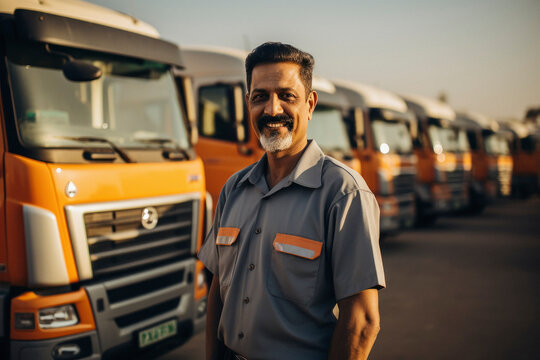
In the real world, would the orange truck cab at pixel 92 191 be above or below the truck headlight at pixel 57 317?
above

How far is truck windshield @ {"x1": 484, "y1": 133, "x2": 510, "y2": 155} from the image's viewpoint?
56.4ft

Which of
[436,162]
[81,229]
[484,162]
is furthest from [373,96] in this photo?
[484,162]

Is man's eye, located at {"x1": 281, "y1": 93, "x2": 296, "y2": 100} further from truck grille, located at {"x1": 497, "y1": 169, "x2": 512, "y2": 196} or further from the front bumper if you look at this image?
truck grille, located at {"x1": 497, "y1": 169, "x2": 512, "y2": 196}

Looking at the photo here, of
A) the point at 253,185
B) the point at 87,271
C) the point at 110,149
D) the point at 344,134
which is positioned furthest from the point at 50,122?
the point at 344,134

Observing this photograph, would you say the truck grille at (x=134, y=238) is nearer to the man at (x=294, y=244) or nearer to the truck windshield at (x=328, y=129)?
the man at (x=294, y=244)

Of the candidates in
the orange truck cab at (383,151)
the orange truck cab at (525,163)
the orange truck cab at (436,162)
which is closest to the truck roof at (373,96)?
the orange truck cab at (383,151)

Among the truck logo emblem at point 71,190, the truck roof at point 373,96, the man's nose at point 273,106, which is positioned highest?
the truck roof at point 373,96

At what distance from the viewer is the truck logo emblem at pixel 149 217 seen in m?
3.64

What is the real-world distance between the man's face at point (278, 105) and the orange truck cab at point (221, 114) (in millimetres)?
3839

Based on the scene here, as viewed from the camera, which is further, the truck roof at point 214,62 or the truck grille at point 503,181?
the truck grille at point 503,181

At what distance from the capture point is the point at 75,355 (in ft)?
10.1

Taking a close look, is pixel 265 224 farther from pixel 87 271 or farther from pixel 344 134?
pixel 344 134

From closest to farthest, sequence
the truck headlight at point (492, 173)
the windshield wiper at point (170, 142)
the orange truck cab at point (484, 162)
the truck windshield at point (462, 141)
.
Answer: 1. the windshield wiper at point (170, 142)
2. the truck windshield at point (462, 141)
3. the orange truck cab at point (484, 162)
4. the truck headlight at point (492, 173)

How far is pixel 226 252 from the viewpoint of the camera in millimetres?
1890
